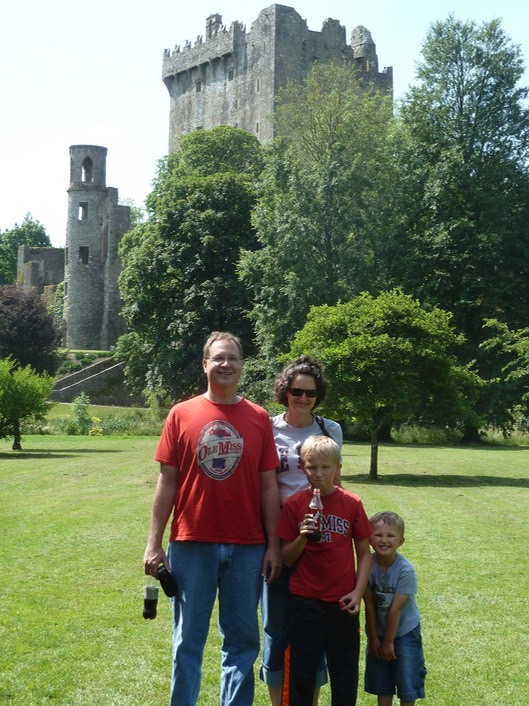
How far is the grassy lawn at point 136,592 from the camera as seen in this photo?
659 centimetres

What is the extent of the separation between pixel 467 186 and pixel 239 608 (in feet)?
113

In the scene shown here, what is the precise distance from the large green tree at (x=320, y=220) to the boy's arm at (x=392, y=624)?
104 ft

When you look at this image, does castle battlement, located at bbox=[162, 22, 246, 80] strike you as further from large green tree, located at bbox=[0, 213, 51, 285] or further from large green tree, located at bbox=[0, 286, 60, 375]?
large green tree, located at bbox=[0, 213, 51, 285]

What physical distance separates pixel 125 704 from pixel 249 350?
38.5 m

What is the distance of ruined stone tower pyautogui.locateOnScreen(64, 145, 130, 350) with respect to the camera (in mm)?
72875

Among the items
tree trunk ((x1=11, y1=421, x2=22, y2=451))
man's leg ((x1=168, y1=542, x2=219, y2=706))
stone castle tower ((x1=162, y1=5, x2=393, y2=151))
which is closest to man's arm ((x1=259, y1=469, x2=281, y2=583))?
man's leg ((x1=168, y1=542, x2=219, y2=706))

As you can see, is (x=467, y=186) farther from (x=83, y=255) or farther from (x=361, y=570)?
(x=83, y=255)

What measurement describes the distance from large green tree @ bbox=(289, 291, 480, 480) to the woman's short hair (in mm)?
16514

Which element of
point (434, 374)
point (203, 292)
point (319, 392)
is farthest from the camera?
point (203, 292)

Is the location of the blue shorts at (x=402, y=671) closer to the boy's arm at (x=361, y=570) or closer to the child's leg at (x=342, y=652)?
the child's leg at (x=342, y=652)

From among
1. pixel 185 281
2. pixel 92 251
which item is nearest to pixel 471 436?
pixel 185 281

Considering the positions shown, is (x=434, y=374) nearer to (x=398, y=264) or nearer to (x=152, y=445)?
(x=152, y=445)

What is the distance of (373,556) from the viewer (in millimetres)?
5613

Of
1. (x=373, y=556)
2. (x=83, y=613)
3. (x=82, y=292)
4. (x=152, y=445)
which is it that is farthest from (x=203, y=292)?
(x=373, y=556)
